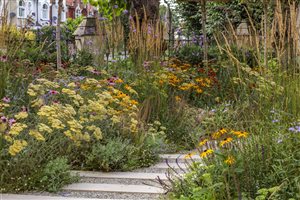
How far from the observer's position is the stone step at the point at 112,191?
3836 millimetres

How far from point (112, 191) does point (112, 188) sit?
6 cm

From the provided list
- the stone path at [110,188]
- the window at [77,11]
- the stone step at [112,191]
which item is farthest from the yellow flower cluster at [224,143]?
the window at [77,11]

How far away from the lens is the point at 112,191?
3914 millimetres

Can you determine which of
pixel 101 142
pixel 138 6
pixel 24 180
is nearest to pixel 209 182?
pixel 24 180

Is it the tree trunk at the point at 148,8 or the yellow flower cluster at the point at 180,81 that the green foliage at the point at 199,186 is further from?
the tree trunk at the point at 148,8

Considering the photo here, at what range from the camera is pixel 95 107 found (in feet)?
14.7

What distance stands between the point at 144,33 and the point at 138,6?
2.77 metres

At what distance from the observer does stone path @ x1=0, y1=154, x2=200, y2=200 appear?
3.75 meters

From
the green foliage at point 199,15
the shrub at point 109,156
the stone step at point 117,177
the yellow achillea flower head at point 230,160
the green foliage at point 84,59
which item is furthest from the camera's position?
the green foliage at point 199,15

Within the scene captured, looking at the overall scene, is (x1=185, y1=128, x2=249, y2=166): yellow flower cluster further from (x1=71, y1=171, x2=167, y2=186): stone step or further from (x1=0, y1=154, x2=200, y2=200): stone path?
(x1=71, y1=171, x2=167, y2=186): stone step

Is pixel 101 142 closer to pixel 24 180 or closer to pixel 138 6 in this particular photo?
pixel 24 180

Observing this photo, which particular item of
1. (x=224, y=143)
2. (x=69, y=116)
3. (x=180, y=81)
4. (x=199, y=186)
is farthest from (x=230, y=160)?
(x=180, y=81)

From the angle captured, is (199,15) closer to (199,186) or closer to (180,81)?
(180,81)

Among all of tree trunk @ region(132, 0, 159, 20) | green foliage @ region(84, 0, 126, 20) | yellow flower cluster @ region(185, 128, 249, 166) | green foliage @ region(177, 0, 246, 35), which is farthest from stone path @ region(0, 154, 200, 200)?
green foliage @ region(177, 0, 246, 35)
